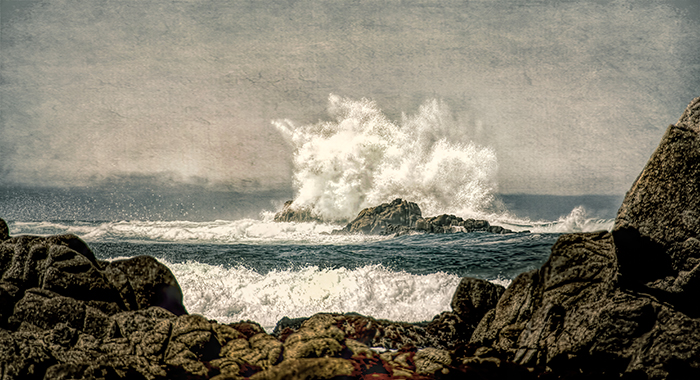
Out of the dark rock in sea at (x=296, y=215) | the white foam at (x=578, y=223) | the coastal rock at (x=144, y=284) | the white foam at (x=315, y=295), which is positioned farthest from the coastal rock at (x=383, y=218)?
the coastal rock at (x=144, y=284)

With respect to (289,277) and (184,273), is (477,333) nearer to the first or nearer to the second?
(289,277)

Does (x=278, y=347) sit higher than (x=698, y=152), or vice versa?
(x=698, y=152)

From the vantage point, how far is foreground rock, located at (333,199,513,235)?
1694 centimetres

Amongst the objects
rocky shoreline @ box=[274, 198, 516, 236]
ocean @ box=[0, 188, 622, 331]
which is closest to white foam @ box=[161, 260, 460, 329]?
ocean @ box=[0, 188, 622, 331]

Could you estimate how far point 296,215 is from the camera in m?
16.9

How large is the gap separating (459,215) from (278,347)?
40.8ft

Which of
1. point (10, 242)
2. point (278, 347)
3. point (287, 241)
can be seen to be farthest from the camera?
point (287, 241)

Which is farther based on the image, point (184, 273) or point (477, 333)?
point (184, 273)

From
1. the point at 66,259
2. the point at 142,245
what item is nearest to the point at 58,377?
the point at 66,259

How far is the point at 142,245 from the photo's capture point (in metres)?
17.3

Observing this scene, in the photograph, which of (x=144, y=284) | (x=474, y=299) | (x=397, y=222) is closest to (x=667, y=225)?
(x=474, y=299)

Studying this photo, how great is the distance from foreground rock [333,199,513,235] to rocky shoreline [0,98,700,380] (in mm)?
11085

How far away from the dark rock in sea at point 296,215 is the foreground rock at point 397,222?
1.28m

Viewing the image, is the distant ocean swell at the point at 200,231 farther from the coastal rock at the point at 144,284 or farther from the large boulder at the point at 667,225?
the large boulder at the point at 667,225
